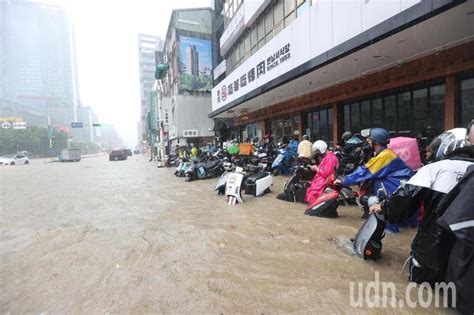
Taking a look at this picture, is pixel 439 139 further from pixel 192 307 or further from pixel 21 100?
pixel 21 100

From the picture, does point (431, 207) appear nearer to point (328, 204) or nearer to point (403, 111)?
point (328, 204)

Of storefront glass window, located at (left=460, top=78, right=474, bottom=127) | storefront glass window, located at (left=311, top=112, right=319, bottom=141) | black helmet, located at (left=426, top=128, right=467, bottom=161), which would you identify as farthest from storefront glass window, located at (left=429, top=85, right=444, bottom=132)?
storefront glass window, located at (left=311, top=112, right=319, bottom=141)

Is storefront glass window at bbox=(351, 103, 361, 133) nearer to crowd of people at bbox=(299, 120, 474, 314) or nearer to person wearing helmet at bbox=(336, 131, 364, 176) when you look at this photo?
person wearing helmet at bbox=(336, 131, 364, 176)

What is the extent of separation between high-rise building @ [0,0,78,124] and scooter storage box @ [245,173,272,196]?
787 inches

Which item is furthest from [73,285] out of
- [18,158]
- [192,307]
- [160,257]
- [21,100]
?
[21,100]

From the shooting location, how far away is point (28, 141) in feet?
167

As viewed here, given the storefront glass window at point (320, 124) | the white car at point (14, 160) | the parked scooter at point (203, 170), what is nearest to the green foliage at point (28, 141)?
the white car at point (14, 160)

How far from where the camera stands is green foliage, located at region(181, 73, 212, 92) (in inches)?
1181

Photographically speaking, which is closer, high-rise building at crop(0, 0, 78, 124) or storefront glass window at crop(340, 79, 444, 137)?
storefront glass window at crop(340, 79, 444, 137)

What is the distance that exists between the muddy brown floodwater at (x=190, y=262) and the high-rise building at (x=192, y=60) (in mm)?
27181

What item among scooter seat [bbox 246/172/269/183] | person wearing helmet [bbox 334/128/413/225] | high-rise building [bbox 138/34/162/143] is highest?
high-rise building [bbox 138/34/162/143]

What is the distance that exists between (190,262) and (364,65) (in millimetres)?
7140

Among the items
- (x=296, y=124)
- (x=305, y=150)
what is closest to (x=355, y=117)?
(x=296, y=124)

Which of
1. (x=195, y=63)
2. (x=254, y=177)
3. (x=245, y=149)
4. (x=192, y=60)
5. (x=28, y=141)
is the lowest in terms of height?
(x=254, y=177)
